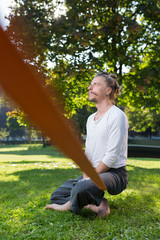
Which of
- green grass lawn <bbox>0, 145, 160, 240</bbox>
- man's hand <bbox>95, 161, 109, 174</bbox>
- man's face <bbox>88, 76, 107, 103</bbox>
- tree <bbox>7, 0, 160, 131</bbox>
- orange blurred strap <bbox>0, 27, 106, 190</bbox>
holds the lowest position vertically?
green grass lawn <bbox>0, 145, 160, 240</bbox>

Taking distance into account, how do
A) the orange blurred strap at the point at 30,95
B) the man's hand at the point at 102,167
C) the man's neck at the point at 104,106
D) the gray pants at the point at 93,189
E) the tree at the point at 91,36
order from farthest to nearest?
the tree at the point at 91,36 → the man's neck at the point at 104,106 → the man's hand at the point at 102,167 → the gray pants at the point at 93,189 → the orange blurred strap at the point at 30,95

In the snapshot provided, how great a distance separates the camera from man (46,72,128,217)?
121 inches

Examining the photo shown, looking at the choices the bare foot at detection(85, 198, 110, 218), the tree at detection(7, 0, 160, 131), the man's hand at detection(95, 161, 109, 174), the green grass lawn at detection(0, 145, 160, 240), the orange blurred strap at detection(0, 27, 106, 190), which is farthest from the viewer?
the tree at detection(7, 0, 160, 131)

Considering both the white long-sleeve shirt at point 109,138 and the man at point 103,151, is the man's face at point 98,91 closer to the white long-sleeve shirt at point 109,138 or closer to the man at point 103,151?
the man at point 103,151

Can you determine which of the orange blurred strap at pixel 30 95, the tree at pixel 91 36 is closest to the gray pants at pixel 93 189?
the orange blurred strap at pixel 30 95

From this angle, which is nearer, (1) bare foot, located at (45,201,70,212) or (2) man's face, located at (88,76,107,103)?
(2) man's face, located at (88,76,107,103)

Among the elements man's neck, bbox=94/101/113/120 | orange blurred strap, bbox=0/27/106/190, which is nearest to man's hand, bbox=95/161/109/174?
man's neck, bbox=94/101/113/120

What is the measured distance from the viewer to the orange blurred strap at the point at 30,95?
0.43 metres

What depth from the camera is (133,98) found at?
44.4ft

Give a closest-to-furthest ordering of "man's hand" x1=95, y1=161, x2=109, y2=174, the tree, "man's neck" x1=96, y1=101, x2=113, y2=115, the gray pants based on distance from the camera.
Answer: the gray pants
"man's hand" x1=95, y1=161, x2=109, y2=174
"man's neck" x1=96, y1=101, x2=113, y2=115
the tree

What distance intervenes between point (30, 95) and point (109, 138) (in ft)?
9.13

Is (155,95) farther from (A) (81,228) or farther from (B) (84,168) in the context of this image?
(B) (84,168)

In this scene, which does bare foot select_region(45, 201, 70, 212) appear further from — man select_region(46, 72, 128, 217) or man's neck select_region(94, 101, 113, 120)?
man's neck select_region(94, 101, 113, 120)

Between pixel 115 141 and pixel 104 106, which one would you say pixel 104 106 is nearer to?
pixel 104 106
